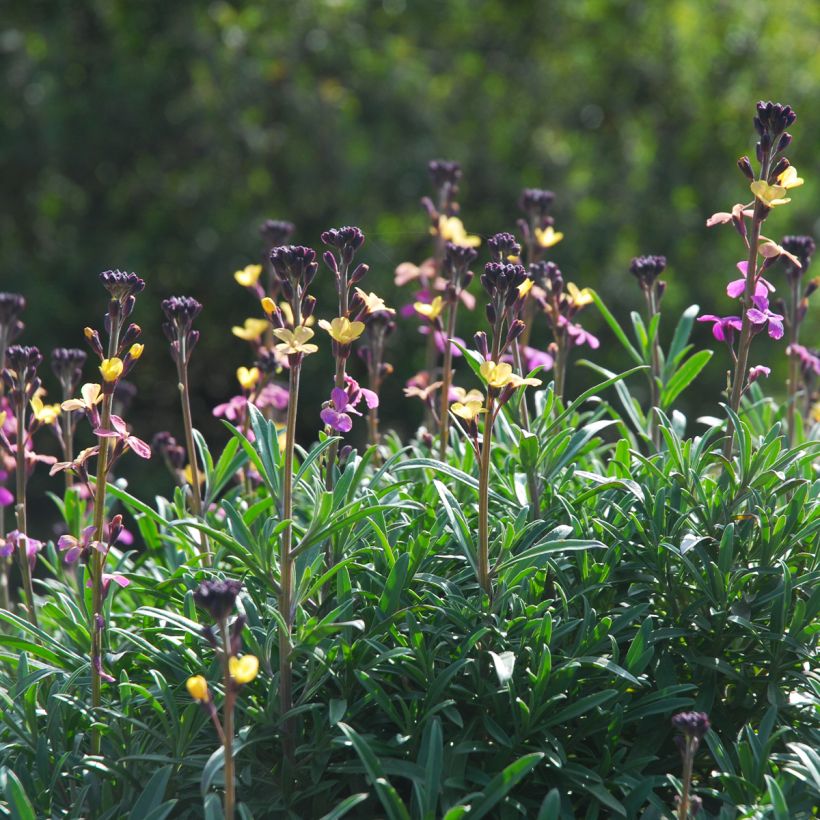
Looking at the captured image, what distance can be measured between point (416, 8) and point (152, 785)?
28.2 feet

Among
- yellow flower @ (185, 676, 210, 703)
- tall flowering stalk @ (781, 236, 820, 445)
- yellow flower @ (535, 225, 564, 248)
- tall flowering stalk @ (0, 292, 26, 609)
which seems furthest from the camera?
yellow flower @ (535, 225, 564, 248)

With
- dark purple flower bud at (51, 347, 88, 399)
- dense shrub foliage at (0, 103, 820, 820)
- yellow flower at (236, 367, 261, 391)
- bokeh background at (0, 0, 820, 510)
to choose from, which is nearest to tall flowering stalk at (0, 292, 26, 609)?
dark purple flower bud at (51, 347, 88, 399)

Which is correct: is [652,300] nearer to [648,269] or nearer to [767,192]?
[648,269]

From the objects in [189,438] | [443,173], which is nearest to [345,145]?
[443,173]

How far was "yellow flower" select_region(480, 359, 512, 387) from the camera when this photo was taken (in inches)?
85.5

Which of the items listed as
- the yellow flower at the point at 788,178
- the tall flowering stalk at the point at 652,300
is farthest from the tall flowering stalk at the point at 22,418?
the yellow flower at the point at 788,178

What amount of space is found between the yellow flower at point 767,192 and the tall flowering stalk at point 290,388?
959mm

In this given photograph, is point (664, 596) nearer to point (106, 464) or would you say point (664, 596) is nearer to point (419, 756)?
point (419, 756)

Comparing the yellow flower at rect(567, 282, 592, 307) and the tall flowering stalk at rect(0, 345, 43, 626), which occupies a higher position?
the yellow flower at rect(567, 282, 592, 307)

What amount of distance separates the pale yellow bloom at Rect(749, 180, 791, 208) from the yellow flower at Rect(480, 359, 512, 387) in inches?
26.9

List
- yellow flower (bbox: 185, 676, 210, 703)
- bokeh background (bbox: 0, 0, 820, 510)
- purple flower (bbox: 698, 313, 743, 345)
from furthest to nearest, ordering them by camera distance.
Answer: bokeh background (bbox: 0, 0, 820, 510)
purple flower (bbox: 698, 313, 743, 345)
yellow flower (bbox: 185, 676, 210, 703)

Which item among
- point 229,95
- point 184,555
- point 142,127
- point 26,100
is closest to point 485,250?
point 229,95

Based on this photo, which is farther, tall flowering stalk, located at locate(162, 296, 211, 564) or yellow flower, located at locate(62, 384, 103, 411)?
tall flowering stalk, located at locate(162, 296, 211, 564)

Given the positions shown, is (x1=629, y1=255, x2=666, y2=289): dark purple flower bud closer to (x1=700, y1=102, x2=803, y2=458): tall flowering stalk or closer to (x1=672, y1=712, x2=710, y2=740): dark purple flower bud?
(x1=700, y1=102, x2=803, y2=458): tall flowering stalk
